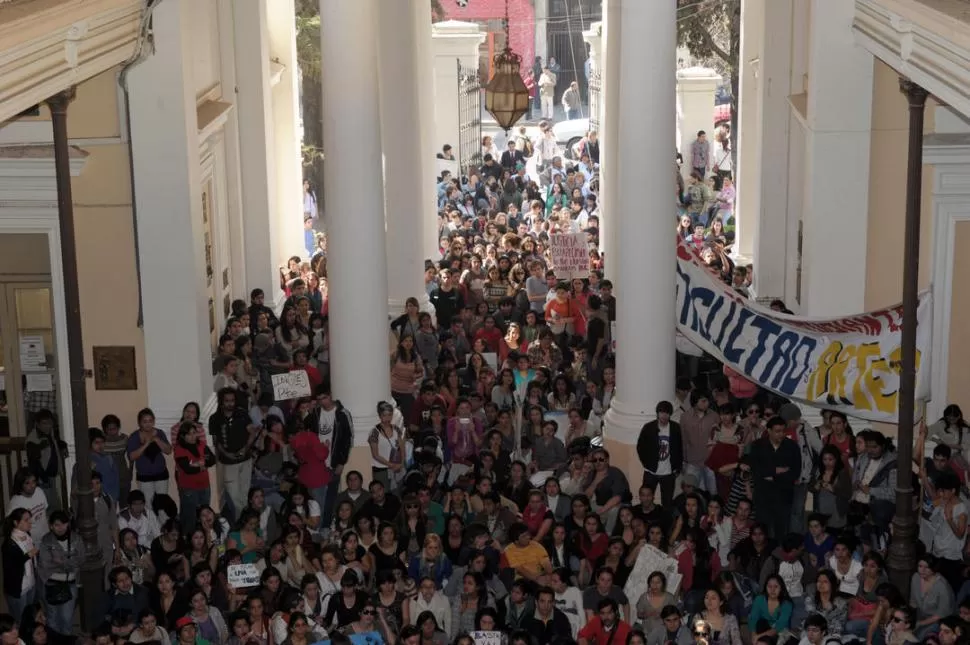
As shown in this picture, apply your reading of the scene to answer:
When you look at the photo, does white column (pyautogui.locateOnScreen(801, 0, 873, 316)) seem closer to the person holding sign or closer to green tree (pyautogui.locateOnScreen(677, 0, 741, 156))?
the person holding sign

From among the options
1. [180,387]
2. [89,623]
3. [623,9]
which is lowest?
[89,623]

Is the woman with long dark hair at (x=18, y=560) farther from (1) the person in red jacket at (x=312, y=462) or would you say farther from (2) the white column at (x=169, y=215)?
(2) the white column at (x=169, y=215)

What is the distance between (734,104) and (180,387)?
80.9 feet

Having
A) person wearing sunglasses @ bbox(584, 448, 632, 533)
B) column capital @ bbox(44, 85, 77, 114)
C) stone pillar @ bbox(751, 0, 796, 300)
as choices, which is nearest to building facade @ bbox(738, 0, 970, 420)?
person wearing sunglasses @ bbox(584, 448, 632, 533)

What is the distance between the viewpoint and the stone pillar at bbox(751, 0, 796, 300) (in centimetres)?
2323

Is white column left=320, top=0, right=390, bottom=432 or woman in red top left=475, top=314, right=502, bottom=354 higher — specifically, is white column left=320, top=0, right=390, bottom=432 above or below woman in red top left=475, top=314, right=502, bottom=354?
above

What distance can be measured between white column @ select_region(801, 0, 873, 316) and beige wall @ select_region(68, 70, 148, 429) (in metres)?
7.07

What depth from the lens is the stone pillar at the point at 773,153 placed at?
2323 centimetres

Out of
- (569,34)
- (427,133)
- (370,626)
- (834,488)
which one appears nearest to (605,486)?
(834,488)

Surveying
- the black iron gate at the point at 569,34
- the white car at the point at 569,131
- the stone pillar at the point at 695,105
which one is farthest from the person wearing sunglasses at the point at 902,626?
the black iron gate at the point at 569,34

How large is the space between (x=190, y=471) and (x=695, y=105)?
2463 cm

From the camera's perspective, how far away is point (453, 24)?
133 feet

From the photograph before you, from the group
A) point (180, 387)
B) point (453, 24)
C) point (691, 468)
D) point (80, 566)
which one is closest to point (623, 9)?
point (691, 468)

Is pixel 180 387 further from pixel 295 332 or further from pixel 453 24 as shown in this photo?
pixel 453 24
